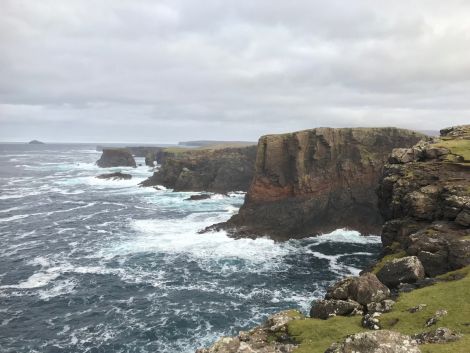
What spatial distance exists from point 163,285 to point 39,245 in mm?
27956

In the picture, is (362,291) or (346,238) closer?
(362,291)

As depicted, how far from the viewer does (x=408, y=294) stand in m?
23.6

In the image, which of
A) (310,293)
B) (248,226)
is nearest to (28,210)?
(248,226)

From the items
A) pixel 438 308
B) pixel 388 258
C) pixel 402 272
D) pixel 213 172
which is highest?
pixel 213 172

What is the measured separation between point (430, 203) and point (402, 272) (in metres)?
13.2

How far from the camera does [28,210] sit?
91938 millimetres

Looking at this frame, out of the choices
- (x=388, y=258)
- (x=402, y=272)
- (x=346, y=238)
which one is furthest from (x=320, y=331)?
(x=346, y=238)

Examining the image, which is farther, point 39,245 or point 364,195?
point 364,195

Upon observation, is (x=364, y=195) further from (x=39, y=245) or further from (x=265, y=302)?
(x=39, y=245)

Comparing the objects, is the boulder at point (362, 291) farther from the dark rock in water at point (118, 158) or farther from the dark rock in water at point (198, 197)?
the dark rock in water at point (118, 158)

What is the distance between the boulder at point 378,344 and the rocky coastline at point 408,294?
3cm

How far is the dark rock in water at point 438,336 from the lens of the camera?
16.5m

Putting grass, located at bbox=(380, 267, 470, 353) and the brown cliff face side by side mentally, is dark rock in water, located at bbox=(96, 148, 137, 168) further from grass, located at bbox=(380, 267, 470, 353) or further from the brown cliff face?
grass, located at bbox=(380, 267, 470, 353)

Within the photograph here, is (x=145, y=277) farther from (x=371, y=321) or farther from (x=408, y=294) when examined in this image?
(x=371, y=321)
